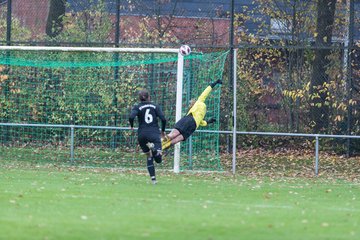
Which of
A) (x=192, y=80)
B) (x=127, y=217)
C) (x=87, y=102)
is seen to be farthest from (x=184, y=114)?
(x=127, y=217)

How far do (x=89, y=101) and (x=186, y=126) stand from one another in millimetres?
4718

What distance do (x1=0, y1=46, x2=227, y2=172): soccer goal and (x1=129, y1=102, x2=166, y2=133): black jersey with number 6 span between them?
13.2ft

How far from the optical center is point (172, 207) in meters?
13.6

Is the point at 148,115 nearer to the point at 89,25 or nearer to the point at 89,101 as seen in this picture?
the point at 89,101

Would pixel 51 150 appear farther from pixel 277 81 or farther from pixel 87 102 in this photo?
pixel 277 81

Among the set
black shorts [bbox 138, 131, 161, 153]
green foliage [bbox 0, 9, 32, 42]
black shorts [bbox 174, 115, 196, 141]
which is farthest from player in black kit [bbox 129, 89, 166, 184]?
green foliage [bbox 0, 9, 32, 42]

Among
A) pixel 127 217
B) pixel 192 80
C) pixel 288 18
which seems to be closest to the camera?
pixel 127 217

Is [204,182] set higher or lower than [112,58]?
lower

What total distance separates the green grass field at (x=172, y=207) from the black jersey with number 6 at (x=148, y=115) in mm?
1098

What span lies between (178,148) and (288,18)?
651 centimetres

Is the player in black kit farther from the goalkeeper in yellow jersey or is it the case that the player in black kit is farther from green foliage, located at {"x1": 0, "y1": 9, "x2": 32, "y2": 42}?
green foliage, located at {"x1": 0, "y1": 9, "x2": 32, "y2": 42}

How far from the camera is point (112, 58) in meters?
25.3

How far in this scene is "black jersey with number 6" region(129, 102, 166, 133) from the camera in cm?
1800

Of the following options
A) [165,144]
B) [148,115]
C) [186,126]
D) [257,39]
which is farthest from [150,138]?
[257,39]
